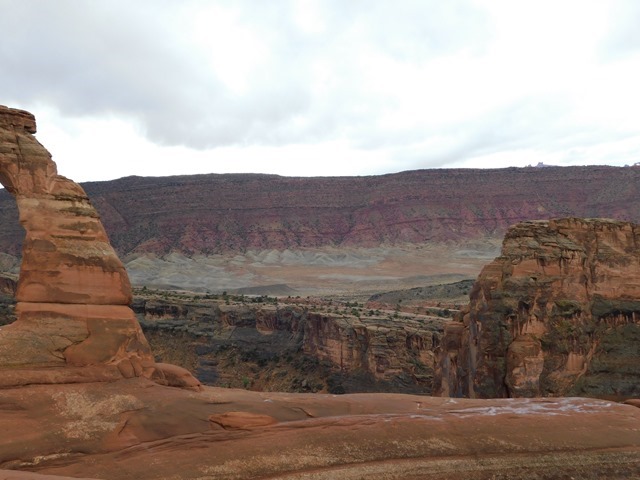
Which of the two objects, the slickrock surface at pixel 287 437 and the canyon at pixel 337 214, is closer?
the slickrock surface at pixel 287 437

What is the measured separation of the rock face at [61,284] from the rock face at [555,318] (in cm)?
1669

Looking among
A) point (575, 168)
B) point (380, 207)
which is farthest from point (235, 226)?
point (575, 168)

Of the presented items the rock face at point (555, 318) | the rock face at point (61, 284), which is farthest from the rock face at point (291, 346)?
the rock face at point (61, 284)

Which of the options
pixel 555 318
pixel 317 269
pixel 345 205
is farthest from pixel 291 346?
pixel 345 205

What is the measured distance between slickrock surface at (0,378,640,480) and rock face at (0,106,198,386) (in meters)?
0.79

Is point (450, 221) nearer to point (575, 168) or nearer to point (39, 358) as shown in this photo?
point (575, 168)

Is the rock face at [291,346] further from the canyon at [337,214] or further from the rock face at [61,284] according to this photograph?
the canyon at [337,214]

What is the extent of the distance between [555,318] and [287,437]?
18.0 meters

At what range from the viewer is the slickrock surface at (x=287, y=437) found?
13633mm

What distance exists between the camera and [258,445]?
14.5m

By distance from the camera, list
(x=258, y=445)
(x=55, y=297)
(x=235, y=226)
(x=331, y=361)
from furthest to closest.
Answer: (x=235, y=226) < (x=331, y=361) < (x=55, y=297) < (x=258, y=445)

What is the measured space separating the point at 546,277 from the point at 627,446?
43.9 ft

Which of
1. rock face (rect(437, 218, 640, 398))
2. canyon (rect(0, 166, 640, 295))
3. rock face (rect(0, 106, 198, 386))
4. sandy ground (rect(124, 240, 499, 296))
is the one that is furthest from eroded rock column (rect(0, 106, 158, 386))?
canyon (rect(0, 166, 640, 295))

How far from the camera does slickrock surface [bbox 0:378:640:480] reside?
44.7 feet
